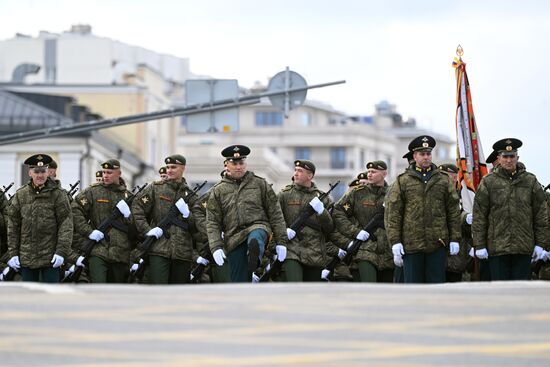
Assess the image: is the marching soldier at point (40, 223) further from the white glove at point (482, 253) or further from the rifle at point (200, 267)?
the white glove at point (482, 253)

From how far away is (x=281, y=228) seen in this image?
17.3 meters

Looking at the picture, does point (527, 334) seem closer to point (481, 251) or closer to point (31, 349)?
point (31, 349)

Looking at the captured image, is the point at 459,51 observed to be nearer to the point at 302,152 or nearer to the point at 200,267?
the point at 200,267

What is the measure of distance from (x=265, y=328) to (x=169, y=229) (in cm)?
1331

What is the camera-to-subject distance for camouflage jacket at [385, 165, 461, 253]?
16.5 metres

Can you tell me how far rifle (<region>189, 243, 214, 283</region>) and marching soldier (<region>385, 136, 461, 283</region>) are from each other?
14.4 feet

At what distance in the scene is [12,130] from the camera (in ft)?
245

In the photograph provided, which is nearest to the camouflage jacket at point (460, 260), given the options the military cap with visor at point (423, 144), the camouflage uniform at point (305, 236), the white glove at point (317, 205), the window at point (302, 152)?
the camouflage uniform at point (305, 236)

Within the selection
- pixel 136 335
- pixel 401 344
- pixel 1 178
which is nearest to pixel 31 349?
pixel 136 335

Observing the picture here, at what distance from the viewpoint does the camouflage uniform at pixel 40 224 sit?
18.4 metres

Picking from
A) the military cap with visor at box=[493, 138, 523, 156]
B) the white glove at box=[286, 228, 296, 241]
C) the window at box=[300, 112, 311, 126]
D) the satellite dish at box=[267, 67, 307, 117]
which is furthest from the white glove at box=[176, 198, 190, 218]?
the window at box=[300, 112, 311, 126]

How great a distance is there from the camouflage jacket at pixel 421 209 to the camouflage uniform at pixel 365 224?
3867 millimetres

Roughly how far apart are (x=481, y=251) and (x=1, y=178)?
193ft

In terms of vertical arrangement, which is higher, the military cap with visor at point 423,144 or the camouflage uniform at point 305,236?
the military cap with visor at point 423,144
